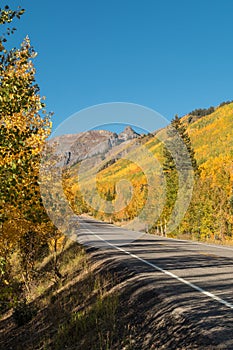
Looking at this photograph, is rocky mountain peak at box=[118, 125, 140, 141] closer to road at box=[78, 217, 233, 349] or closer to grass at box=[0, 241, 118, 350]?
road at box=[78, 217, 233, 349]

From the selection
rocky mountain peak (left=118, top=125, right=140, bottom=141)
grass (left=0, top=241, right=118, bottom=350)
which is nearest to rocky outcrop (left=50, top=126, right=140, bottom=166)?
rocky mountain peak (left=118, top=125, right=140, bottom=141)

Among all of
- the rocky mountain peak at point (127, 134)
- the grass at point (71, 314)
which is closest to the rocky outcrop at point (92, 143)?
the rocky mountain peak at point (127, 134)

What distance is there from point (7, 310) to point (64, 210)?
6048mm

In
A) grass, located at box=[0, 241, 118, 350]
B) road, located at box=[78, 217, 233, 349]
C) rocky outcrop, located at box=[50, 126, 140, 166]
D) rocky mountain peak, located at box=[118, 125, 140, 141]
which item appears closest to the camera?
road, located at box=[78, 217, 233, 349]

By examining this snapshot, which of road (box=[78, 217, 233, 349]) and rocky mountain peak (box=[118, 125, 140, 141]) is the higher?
rocky mountain peak (box=[118, 125, 140, 141])

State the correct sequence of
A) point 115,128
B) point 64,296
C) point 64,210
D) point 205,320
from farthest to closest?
point 115,128 → point 64,210 → point 64,296 → point 205,320

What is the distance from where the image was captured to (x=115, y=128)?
50.9 feet

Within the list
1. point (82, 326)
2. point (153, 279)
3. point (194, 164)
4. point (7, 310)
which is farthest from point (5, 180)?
point (194, 164)

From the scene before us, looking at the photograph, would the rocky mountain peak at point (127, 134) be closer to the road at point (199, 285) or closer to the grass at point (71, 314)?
the road at point (199, 285)

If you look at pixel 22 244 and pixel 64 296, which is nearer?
pixel 64 296

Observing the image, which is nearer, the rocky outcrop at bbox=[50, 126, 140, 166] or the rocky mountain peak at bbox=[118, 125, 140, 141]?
the rocky outcrop at bbox=[50, 126, 140, 166]

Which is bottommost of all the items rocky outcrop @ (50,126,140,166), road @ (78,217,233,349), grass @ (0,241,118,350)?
grass @ (0,241,118,350)

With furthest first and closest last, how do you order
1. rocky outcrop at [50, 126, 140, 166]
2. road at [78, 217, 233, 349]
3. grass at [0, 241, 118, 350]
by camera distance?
rocky outcrop at [50, 126, 140, 166]
grass at [0, 241, 118, 350]
road at [78, 217, 233, 349]

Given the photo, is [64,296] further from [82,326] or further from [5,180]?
[5,180]
